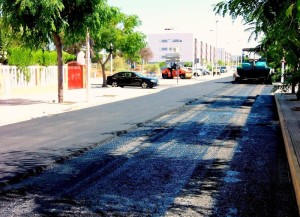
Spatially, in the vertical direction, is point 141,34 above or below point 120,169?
above

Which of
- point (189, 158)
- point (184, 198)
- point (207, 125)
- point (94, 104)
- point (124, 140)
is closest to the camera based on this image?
point (184, 198)

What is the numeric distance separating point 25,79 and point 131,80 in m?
11.6

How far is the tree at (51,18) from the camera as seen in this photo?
56.7 feet

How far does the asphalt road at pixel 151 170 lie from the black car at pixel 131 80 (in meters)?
21.9

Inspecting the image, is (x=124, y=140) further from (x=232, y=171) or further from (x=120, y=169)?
(x=232, y=171)

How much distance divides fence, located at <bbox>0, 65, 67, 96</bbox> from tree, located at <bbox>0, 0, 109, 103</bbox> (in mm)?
4485

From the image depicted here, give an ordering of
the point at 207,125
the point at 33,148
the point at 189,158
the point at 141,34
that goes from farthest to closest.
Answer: the point at 141,34
the point at 207,125
the point at 33,148
the point at 189,158

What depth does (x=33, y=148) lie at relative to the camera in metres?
8.98

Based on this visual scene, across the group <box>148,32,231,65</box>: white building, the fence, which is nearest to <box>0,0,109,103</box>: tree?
the fence

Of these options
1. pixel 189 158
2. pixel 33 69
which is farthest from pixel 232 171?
pixel 33 69

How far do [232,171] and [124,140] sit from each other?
3.60m

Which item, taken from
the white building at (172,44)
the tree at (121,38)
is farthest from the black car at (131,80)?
the white building at (172,44)

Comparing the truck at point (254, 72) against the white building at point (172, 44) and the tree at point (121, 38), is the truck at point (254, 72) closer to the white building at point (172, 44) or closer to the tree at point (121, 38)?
the tree at point (121, 38)

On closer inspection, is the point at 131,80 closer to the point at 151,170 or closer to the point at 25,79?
the point at 25,79
